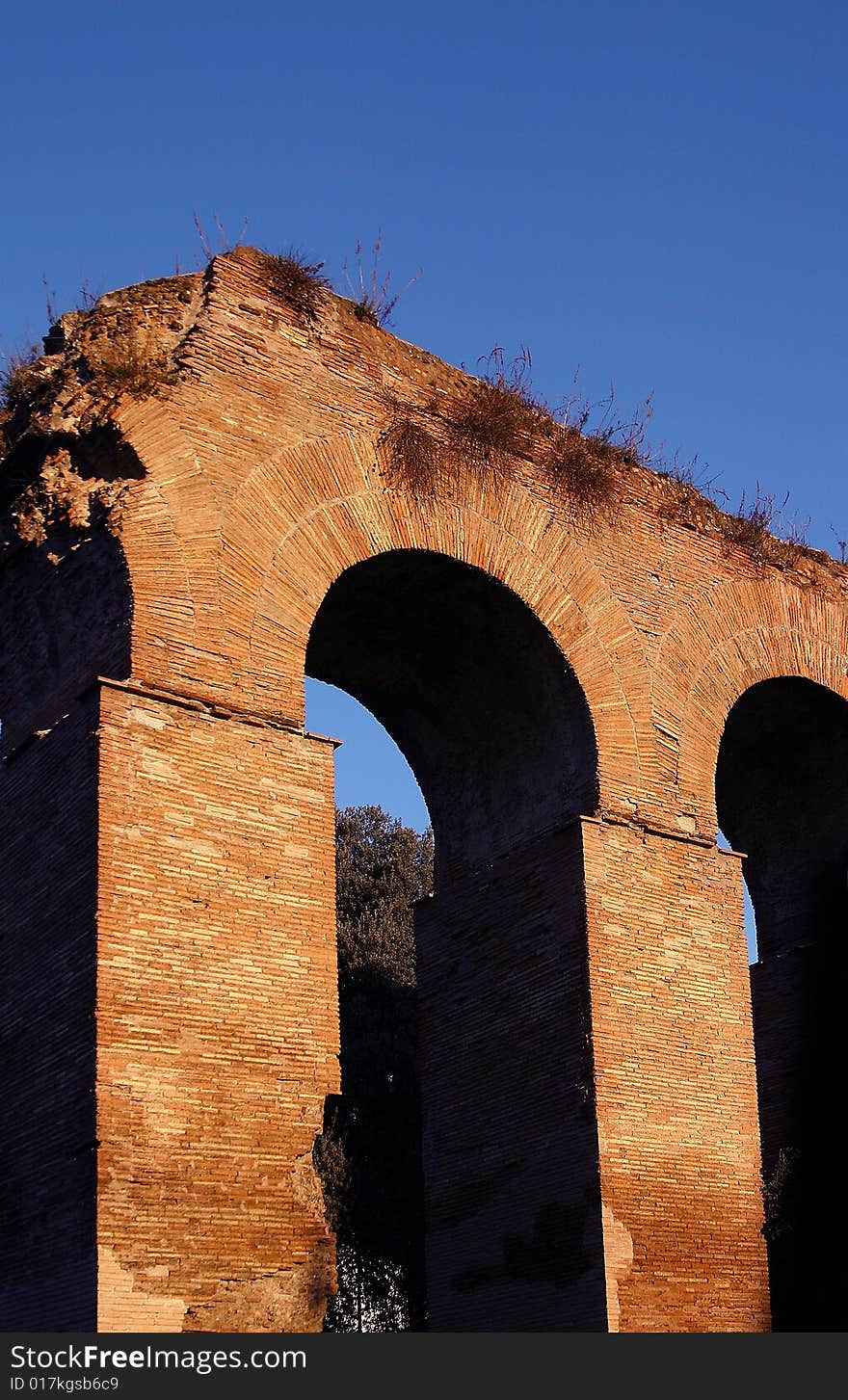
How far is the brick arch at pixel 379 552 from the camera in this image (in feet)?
27.0

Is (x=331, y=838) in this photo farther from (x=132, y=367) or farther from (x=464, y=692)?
(x=132, y=367)

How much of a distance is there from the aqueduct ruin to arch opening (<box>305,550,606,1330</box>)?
2 centimetres

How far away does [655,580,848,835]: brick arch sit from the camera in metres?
10.1

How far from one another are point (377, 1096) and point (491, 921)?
797cm

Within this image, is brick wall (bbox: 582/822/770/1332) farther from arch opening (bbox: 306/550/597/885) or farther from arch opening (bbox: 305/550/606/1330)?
arch opening (bbox: 306/550/597/885)

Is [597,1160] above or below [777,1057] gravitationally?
below

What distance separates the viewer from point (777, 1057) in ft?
40.6

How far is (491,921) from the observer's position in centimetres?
Answer: 980

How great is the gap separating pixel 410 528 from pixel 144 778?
96.8 inches

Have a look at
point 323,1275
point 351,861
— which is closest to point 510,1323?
point 323,1275

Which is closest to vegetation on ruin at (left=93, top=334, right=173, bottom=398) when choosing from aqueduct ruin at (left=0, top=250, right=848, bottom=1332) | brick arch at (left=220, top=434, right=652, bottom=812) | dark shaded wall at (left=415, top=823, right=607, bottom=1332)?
aqueduct ruin at (left=0, top=250, right=848, bottom=1332)

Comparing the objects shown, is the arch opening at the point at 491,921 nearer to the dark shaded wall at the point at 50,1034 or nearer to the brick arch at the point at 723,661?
the brick arch at the point at 723,661

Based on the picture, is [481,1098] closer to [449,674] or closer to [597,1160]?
[597,1160]

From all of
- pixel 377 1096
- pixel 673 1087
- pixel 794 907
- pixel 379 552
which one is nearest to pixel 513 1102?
pixel 673 1087
